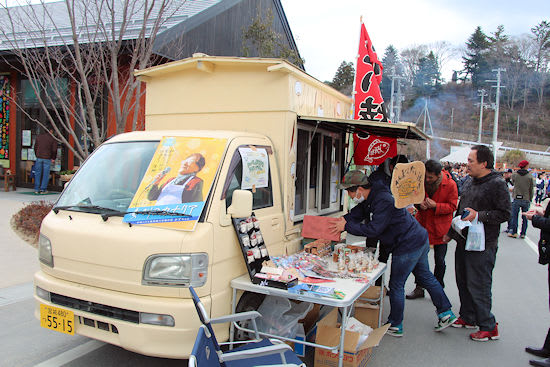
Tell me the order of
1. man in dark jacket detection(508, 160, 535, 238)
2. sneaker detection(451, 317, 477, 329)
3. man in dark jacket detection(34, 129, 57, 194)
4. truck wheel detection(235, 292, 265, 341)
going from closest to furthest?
1. truck wheel detection(235, 292, 265, 341)
2. sneaker detection(451, 317, 477, 329)
3. man in dark jacket detection(508, 160, 535, 238)
4. man in dark jacket detection(34, 129, 57, 194)

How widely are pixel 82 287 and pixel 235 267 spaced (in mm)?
1188

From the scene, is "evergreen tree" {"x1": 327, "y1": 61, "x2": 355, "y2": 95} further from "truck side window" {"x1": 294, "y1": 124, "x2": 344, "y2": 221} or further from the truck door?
the truck door

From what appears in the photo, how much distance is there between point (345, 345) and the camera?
11.3 feet

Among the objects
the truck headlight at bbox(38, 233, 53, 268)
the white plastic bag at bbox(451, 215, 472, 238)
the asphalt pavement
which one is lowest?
the asphalt pavement

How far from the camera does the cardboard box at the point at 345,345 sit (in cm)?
344

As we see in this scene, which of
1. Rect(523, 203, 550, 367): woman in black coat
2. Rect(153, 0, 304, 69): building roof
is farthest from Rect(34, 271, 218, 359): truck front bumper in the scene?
Rect(153, 0, 304, 69): building roof

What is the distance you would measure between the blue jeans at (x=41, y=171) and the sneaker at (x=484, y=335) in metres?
11.9

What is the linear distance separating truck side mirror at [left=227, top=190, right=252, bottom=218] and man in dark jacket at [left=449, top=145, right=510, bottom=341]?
2525 millimetres

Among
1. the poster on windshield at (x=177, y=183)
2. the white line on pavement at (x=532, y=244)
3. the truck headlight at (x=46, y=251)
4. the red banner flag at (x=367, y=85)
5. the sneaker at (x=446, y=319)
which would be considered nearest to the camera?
the poster on windshield at (x=177, y=183)

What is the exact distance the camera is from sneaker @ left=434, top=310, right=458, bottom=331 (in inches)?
183

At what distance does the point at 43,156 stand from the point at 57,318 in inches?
404

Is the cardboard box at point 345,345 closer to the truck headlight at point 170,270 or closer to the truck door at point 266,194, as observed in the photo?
the truck door at point 266,194

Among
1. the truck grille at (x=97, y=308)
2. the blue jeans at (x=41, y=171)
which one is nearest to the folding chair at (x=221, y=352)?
the truck grille at (x=97, y=308)

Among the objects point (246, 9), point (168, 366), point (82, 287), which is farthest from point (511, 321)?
point (246, 9)
